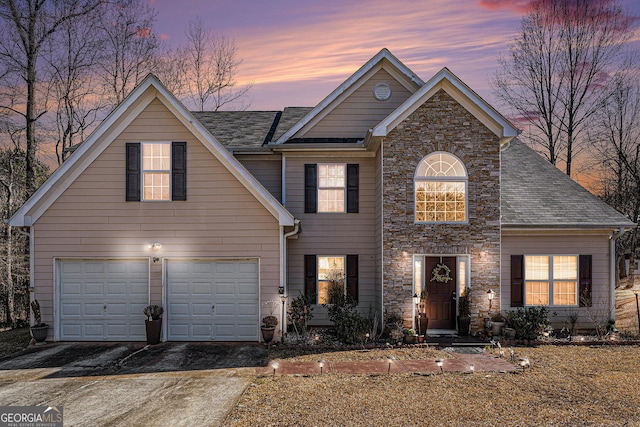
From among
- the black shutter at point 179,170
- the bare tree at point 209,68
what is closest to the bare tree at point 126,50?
the bare tree at point 209,68

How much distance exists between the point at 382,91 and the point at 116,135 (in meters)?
8.43

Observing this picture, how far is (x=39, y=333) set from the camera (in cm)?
1154

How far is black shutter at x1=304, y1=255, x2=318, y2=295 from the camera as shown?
45.0 ft

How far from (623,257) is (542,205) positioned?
19.8 meters

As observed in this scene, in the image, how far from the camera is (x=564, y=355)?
10.4 m

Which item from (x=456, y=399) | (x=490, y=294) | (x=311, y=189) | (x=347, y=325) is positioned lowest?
(x=456, y=399)

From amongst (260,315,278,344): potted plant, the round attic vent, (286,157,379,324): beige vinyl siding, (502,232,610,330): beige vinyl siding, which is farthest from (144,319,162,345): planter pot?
(502,232,610,330): beige vinyl siding

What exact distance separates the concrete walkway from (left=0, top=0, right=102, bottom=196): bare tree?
12992 mm

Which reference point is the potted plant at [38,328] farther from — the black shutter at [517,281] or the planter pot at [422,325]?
the black shutter at [517,281]

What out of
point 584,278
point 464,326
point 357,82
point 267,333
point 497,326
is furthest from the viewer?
point 357,82

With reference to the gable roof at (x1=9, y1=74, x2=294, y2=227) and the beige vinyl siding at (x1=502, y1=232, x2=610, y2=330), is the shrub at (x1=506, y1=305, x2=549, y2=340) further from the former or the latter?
the gable roof at (x1=9, y1=74, x2=294, y2=227)

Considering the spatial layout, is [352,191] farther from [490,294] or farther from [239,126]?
[239,126]

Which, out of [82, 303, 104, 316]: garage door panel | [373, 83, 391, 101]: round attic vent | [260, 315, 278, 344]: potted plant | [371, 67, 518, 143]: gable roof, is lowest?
[260, 315, 278, 344]: potted plant

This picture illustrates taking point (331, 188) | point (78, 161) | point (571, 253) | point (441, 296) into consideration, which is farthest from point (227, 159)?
point (571, 253)
